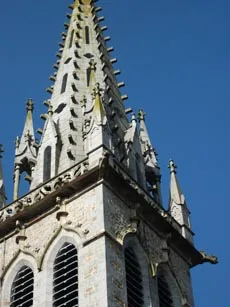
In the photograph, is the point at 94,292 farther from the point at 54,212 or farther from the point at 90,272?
the point at 54,212

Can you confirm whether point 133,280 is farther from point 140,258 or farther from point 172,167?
point 172,167

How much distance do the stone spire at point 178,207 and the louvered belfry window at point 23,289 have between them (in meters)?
5.84

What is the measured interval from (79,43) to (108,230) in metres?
12.6

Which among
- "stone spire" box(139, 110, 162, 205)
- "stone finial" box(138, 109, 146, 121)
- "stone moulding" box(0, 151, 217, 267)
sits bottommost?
"stone moulding" box(0, 151, 217, 267)

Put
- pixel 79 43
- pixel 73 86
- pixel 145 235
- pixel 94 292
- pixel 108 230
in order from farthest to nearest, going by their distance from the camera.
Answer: pixel 79 43 → pixel 73 86 → pixel 145 235 → pixel 108 230 → pixel 94 292

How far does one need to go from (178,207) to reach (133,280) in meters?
6.02

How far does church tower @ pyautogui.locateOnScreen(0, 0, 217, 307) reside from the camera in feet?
91.0

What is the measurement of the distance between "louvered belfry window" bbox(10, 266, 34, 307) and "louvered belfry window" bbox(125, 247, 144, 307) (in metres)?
2.79

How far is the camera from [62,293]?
2772 centimetres

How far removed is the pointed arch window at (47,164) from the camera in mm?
32844

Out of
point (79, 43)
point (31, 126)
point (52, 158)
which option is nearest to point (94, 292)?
point (52, 158)

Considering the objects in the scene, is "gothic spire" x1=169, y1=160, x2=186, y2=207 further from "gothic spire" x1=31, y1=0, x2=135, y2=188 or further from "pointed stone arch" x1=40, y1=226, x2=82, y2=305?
"pointed stone arch" x1=40, y1=226, x2=82, y2=305

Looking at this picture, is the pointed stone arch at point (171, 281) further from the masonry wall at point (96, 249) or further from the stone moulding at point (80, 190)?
the stone moulding at point (80, 190)

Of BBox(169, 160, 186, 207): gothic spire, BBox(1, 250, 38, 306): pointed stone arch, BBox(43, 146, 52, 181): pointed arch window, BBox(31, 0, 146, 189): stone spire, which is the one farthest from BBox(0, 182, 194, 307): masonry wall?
BBox(169, 160, 186, 207): gothic spire
